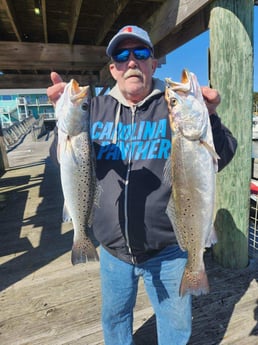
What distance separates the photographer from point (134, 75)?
5.66 feet

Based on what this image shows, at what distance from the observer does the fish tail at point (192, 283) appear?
5.49ft

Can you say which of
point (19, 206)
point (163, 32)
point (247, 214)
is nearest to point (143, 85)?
point (247, 214)

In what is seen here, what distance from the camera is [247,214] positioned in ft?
10.6

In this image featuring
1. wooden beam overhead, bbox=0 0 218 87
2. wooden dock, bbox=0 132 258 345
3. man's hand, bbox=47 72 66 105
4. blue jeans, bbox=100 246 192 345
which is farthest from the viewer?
wooden beam overhead, bbox=0 0 218 87

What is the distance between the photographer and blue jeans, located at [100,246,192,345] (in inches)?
71.8

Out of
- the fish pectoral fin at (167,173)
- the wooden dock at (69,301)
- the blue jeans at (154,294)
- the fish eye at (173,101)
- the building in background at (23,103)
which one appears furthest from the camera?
the building in background at (23,103)

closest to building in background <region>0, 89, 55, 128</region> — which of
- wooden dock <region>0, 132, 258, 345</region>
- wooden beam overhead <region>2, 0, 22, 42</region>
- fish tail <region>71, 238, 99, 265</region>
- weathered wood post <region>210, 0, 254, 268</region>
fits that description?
wooden beam overhead <region>2, 0, 22, 42</region>

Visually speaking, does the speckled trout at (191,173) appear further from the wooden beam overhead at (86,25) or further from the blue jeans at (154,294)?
the wooden beam overhead at (86,25)

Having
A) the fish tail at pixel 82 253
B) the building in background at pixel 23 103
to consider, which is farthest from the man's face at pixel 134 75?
the building in background at pixel 23 103

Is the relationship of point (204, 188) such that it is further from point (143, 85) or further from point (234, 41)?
point (234, 41)

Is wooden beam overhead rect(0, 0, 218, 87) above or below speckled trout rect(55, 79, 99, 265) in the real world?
above

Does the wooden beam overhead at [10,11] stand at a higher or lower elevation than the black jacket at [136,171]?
higher

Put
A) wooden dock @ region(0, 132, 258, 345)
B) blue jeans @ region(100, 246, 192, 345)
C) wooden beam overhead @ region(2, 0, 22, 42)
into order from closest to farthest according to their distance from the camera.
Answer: blue jeans @ region(100, 246, 192, 345) → wooden dock @ region(0, 132, 258, 345) → wooden beam overhead @ region(2, 0, 22, 42)

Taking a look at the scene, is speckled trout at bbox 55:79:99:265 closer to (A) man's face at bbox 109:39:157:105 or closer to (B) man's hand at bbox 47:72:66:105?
(B) man's hand at bbox 47:72:66:105
